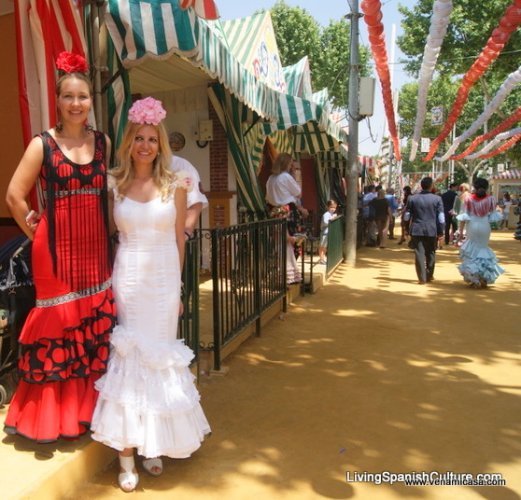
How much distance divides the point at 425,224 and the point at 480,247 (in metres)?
0.93

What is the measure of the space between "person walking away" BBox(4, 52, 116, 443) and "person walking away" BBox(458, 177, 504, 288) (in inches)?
280

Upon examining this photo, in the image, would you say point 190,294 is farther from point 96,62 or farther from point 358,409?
point 96,62

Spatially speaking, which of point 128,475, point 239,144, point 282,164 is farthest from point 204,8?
point 239,144

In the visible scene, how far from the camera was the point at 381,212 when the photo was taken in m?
14.2

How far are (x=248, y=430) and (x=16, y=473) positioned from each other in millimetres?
1461

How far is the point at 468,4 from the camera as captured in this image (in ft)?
47.7

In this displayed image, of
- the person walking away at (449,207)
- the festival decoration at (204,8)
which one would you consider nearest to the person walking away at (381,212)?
the person walking away at (449,207)

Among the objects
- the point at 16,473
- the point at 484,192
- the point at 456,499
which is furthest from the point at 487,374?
the point at 484,192

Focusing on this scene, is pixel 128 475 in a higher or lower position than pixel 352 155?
lower

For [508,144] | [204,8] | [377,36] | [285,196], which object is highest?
[377,36]

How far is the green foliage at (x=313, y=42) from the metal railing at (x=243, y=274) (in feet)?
75.0

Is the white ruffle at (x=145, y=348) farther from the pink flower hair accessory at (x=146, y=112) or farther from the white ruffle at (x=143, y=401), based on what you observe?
the pink flower hair accessory at (x=146, y=112)

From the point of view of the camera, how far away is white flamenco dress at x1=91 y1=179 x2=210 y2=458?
8.52 ft

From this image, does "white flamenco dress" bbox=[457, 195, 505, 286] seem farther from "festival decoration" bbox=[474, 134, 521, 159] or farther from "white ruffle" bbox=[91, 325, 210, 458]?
"festival decoration" bbox=[474, 134, 521, 159]
